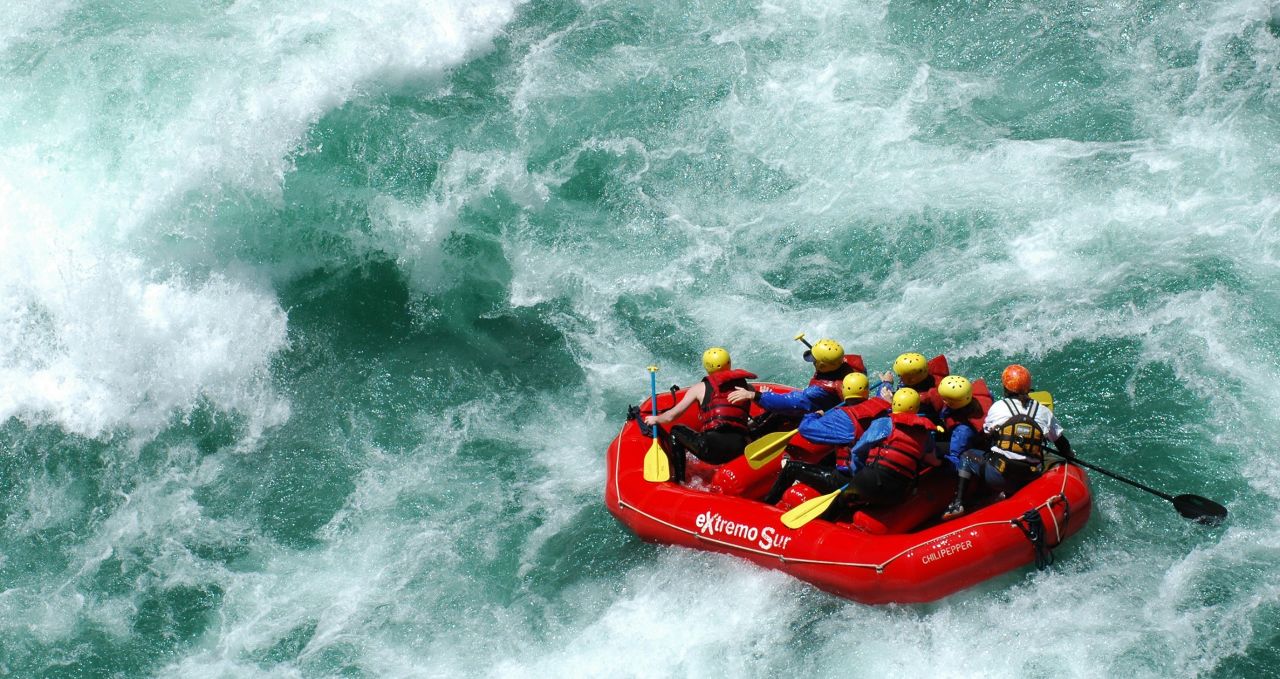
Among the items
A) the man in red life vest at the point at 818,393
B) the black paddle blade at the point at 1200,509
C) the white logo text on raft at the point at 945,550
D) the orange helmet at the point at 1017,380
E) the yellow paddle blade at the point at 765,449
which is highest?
the orange helmet at the point at 1017,380

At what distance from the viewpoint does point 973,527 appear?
8.71 meters

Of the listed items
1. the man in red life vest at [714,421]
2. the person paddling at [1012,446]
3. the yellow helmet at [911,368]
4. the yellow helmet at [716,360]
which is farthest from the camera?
the yellow helmet at [716,360]

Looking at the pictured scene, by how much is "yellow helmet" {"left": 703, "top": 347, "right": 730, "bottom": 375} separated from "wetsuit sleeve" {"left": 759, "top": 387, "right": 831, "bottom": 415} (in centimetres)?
48

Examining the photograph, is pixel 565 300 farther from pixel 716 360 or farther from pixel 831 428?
pixel 831 428

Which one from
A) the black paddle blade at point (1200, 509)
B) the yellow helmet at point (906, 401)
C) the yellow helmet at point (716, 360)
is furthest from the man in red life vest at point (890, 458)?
the black paddle blade at point (1200, 509)

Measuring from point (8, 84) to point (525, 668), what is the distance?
A: 9.66 m

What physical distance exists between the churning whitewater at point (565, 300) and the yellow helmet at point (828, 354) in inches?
60.8

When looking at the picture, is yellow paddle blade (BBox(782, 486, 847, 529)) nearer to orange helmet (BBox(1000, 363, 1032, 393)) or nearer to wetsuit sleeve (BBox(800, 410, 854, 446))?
wetsuit sleeve (BBox(800, 410, 854, 446))

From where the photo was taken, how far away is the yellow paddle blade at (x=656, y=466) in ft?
32.7

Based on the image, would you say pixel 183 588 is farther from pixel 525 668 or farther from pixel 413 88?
pixel 413 88

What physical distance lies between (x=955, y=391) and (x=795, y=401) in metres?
1.28

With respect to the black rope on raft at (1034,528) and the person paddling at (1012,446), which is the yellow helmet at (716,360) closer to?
the person paddling at (1012,446)

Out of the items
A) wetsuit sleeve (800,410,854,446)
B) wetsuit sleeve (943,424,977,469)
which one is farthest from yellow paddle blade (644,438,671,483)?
wetsuit sleeve (943,424,977,469)

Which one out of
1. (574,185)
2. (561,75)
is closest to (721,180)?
(574,185)
